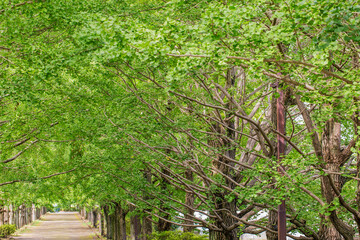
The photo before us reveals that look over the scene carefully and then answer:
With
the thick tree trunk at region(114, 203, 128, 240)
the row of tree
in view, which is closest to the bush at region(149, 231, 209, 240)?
the row of tree

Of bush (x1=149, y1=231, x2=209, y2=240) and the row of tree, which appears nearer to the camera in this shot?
the row of tree

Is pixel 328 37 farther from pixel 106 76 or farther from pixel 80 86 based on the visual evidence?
pixel 80 86

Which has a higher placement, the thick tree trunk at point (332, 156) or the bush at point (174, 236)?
the thick tree trunk at point (332, 156)

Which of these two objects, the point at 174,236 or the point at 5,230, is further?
the point at 5,230

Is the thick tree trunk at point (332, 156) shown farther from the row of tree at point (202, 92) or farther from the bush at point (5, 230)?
the bush at point (5, 230)

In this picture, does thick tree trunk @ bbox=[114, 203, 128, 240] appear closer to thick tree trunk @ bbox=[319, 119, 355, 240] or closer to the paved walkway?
the paved walkway

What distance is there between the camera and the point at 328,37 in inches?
199

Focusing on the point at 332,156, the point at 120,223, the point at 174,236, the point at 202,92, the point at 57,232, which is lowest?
the point at 57,232

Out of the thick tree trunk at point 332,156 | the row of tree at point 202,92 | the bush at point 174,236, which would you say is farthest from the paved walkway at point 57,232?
the thick tree trunk at point 332,156

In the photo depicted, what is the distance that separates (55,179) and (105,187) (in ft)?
13.1

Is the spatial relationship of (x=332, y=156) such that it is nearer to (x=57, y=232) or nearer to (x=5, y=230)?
(x=5, y=230)

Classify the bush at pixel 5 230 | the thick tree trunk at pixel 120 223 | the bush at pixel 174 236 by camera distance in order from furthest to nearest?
the bush at pixel 5 230 < the thick tree trunk at pixel 120 223 < the bush at pixel 174 236

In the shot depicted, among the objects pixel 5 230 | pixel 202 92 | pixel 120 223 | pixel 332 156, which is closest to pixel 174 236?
pixel 202 92

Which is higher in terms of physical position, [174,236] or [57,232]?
[174,236]
